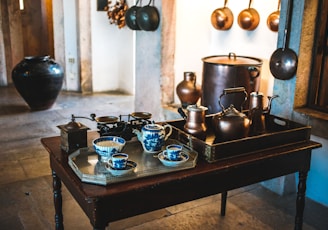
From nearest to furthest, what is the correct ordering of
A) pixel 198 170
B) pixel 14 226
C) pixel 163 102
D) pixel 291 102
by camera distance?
1. pixel 198 170
2. pixel 14 226
3. pixel 291 102
4. pixel 163 102

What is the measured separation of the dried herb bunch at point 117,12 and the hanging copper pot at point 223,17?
2.34 meters

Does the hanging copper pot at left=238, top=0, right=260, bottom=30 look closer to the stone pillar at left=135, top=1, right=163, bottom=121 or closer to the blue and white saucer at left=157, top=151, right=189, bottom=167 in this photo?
the stone pillar at left=135, top=1, right=163, bottom=121

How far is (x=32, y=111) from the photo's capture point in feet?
17.1

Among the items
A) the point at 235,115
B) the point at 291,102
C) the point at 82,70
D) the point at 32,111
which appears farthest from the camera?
the point at 82,70

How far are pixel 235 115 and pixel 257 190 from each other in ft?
4.28

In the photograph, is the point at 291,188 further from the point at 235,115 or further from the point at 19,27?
the point at 19,27

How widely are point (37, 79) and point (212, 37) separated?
2285mm

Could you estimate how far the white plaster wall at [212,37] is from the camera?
3725mm

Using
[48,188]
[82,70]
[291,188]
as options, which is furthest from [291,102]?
[82,70]

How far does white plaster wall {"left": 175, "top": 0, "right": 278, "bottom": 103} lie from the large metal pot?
1.29ft

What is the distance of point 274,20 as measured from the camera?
3.49 meters

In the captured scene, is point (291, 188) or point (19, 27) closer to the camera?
point (291, 188)

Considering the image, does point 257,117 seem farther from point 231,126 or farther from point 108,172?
point 108,172

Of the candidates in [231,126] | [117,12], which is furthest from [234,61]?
[117,12]
